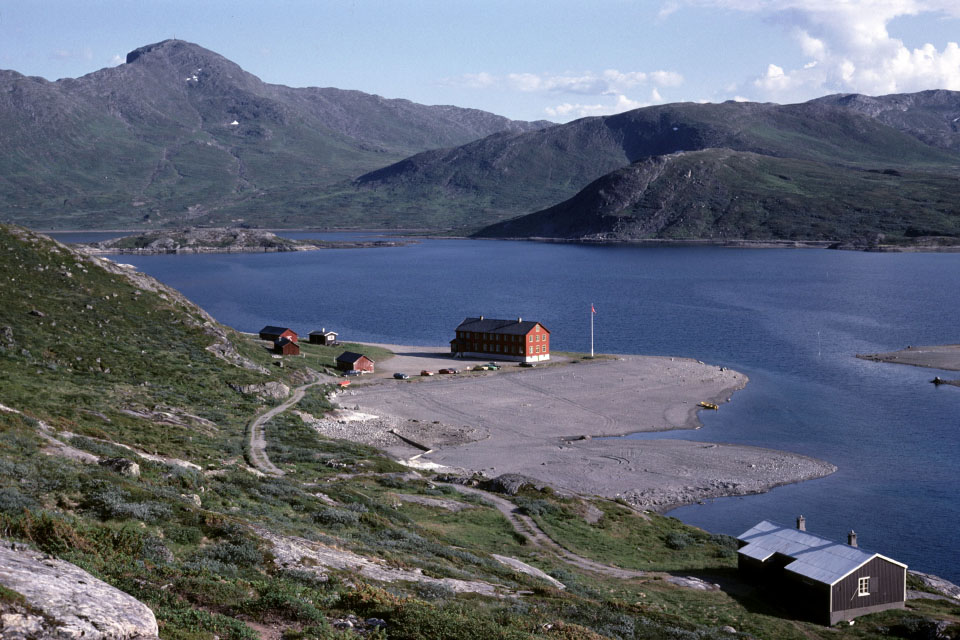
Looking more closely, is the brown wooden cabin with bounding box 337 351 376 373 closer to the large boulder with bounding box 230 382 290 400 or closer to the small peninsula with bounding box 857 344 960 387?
the large boulder with bounding box 230 382 290 400

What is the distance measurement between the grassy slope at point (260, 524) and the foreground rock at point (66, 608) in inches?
21.7

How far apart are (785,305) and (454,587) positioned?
153m

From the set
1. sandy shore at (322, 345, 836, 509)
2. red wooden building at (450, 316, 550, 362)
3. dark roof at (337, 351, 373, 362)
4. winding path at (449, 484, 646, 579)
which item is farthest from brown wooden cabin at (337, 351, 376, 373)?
winding path at (449, 484, 646, 579)

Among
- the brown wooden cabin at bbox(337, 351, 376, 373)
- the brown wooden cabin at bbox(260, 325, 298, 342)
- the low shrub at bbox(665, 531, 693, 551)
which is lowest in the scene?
the low shrub at bbox(665, 531, 693, 551)

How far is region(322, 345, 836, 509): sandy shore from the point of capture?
59.0 meters

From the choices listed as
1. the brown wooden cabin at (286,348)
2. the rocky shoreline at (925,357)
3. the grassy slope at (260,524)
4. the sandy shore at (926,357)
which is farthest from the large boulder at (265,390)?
the sandy shore at (926,357)

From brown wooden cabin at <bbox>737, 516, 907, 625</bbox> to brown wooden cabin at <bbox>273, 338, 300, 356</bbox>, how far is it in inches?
2837

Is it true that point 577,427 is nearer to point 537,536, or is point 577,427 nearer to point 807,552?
point 537,536

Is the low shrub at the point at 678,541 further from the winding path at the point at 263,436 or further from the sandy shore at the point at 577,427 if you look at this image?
the winding path at the point at 263,436

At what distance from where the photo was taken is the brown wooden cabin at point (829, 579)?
31.0 metres

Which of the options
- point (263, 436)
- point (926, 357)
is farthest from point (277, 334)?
point (926, 357)

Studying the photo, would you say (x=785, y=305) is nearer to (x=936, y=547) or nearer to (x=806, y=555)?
(x=936, y=547)

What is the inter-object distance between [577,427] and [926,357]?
60551mm

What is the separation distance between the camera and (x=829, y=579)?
30.8 metres
